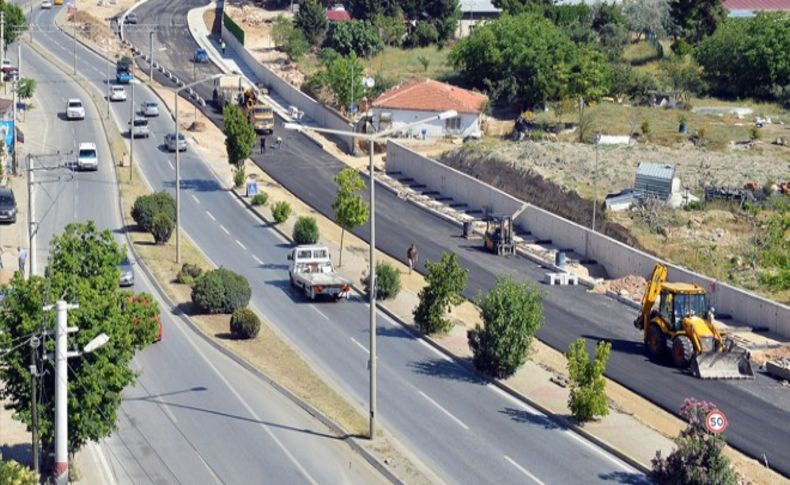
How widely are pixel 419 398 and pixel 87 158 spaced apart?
134 feet

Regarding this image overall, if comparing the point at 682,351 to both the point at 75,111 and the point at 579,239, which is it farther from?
the point at 75,111

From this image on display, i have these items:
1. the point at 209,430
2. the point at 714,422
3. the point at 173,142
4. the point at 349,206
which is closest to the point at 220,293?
the point at 349,206

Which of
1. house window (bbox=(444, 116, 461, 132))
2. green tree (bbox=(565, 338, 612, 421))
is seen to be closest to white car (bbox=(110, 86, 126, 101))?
house window (bbox=(444, 116, 461, 132))

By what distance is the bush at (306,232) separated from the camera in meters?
63.6

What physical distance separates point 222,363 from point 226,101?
52.9 m

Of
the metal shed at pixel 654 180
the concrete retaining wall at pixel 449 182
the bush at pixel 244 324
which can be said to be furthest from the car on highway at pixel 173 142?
the bush at pixel 244 324

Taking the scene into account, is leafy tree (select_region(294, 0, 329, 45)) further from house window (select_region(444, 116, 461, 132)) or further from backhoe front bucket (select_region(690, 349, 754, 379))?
backhoe front bucket (select_region(690, 349, 754, 379))

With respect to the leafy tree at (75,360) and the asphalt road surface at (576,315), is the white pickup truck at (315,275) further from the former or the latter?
the leafy tree at (75,360)

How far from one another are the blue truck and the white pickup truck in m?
52.3

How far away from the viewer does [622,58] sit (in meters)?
116

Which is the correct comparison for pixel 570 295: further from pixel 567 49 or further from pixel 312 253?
pixel 567 49

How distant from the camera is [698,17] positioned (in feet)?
395

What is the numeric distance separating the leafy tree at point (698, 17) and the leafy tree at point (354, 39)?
26.9 meters

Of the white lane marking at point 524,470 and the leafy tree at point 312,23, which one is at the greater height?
the leafy tree at point 312,23
